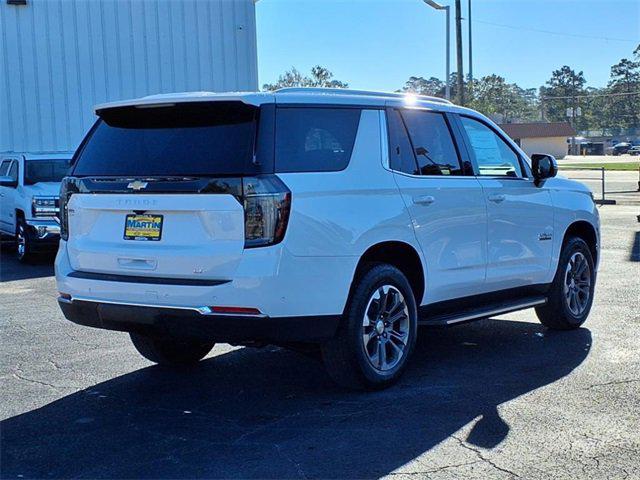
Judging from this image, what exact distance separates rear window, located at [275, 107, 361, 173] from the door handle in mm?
644

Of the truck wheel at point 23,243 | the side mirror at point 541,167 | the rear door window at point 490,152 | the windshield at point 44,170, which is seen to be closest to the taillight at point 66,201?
the rear door window at point 490,152

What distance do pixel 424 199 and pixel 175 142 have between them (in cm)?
179

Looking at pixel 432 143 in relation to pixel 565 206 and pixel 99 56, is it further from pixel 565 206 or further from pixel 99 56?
pixel 99 56

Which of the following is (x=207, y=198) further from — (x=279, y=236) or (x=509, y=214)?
(x=509, y=214)

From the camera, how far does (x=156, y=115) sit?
5.48 meters

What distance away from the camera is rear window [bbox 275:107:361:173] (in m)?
5.18

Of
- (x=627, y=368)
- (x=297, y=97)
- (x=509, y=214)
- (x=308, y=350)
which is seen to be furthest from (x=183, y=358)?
(x=627, y=368)

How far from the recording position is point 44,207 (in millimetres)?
13578

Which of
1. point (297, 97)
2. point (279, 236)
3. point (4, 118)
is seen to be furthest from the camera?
point (4, 118)

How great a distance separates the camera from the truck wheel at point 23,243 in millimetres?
13469

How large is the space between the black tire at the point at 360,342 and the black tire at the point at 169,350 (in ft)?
4.35

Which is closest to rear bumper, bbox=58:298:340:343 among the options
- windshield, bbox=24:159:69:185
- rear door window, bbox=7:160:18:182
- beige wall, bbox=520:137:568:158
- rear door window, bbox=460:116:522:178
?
rear door window, bbox=460:116:522:178

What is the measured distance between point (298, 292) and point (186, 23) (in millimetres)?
16783

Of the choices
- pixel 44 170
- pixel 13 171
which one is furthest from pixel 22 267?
pixel 13 171
